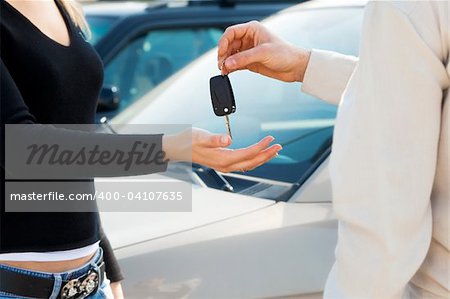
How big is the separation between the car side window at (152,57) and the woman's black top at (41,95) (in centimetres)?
326

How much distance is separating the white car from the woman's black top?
0.41 m

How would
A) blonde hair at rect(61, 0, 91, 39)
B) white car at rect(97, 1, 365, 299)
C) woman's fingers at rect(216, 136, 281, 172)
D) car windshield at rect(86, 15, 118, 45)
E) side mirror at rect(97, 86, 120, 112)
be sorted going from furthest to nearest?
car windshield at rect(86, 15, 118, 45) < side mirror at rect(97, 86, 120, 112) < white car at rect(97, 1, 365, 299) < blonde hair at rect(61, 0, 91, 39) < woman's fingers at rect(216, 136, 281, 172)

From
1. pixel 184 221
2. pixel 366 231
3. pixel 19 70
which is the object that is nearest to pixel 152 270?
pixel 184 221

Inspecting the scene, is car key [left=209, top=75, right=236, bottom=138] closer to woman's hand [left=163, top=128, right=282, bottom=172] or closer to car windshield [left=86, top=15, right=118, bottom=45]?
woman's hand [left=163, top=128, right=282, bottom=172]

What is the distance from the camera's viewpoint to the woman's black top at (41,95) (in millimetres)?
1865

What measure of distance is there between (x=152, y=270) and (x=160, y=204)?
0.29 metres

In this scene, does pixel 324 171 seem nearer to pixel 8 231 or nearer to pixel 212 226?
pixel 212 226

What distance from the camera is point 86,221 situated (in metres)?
1.99

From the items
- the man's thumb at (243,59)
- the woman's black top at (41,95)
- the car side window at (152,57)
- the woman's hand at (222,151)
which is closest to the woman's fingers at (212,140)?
the woman's hand at (222,151)

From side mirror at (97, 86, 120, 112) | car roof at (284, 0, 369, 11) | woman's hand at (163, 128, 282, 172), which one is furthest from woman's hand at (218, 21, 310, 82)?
side mirror at (97, 86, 120, 112)

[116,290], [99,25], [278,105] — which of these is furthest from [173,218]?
[99,25]

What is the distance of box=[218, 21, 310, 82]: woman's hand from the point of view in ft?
6.38

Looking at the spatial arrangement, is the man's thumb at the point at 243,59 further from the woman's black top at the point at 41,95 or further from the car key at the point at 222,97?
the woman's black top at the point at 41,95

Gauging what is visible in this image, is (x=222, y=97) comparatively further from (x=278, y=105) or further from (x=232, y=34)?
(x=278, y=105)
